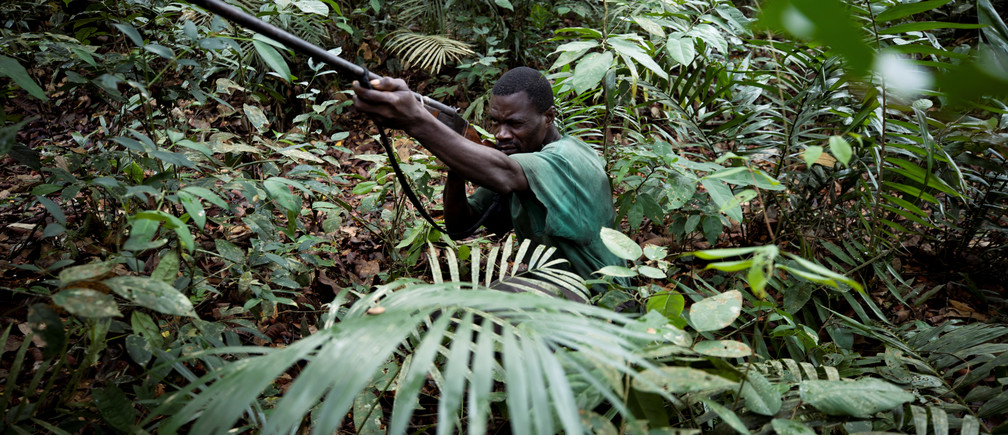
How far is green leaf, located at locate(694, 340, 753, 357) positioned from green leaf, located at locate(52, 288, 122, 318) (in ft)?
3.15

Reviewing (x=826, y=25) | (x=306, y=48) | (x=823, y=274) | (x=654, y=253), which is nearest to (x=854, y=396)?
(x=823, y=274)

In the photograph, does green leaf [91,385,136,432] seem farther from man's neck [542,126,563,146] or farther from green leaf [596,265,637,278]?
man's neck [542,126,563,146]

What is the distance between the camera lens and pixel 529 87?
2055 millimetres

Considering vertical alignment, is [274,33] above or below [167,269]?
above

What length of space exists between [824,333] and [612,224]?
1.10m

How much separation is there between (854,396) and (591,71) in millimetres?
1129

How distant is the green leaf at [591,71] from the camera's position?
1727 millimetres

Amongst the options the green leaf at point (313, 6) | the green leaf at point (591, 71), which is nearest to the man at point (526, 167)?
the green leaf at point (591, 71)

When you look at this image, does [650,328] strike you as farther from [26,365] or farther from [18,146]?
[26,365]

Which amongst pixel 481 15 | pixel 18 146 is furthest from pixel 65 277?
pixel 481 15

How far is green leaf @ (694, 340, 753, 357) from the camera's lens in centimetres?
95

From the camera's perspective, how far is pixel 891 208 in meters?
2.21

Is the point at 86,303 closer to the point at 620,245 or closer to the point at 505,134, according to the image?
the point at 620,245

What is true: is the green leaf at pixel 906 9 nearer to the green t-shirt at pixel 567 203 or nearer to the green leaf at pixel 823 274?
the green t-shirt at pixel 567 203
